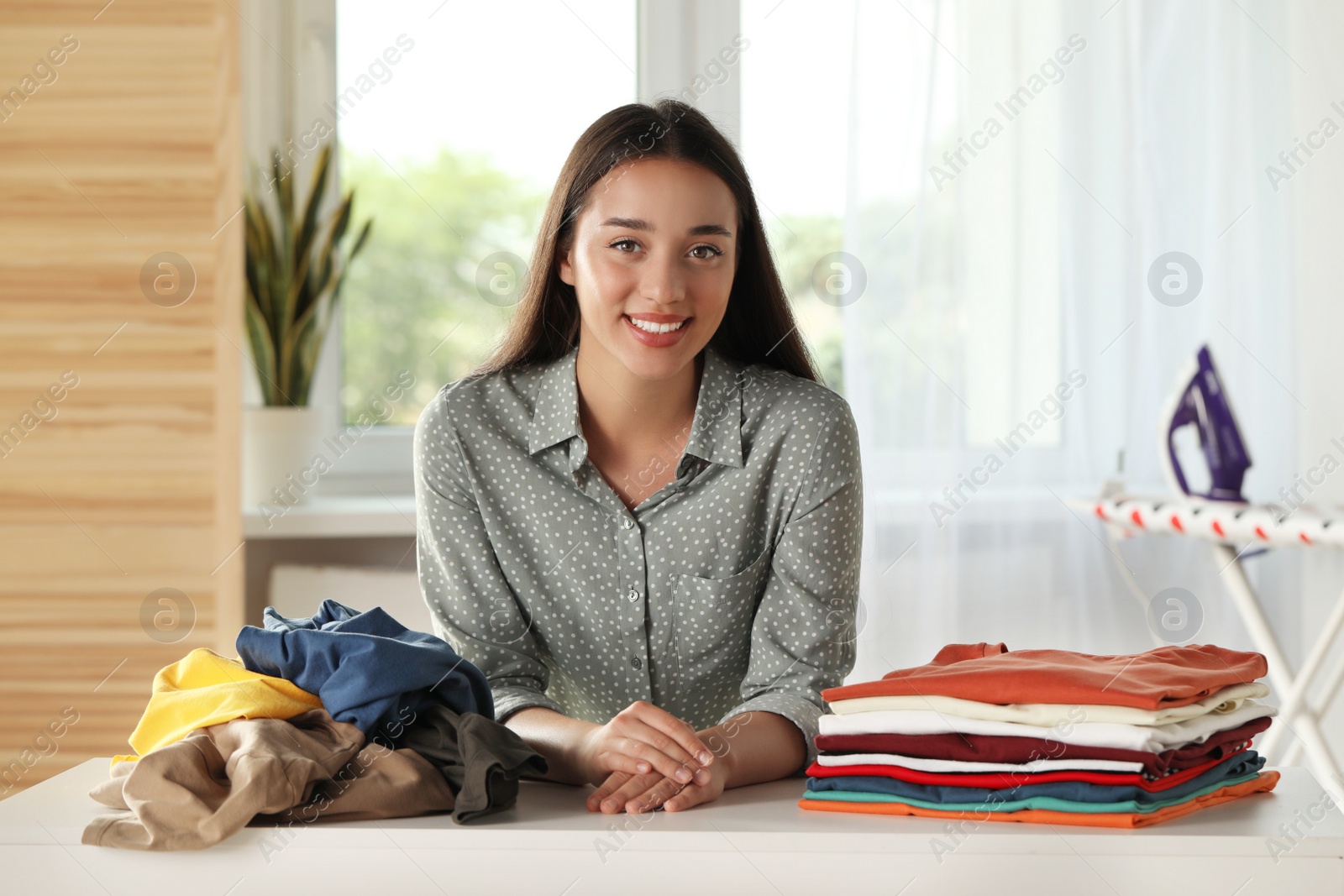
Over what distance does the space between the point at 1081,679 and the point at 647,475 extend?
742 mm

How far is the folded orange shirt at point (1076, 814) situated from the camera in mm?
978

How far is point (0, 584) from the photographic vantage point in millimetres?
2398

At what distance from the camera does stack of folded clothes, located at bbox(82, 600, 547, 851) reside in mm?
979

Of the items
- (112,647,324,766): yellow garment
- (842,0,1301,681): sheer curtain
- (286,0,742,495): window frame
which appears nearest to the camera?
(112,647,324,766): yellow garment

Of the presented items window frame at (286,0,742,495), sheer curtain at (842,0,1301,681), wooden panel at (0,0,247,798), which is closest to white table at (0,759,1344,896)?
wooden panel at (0,0,247,798)

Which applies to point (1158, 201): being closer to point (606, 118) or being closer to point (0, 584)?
point (606, 118)

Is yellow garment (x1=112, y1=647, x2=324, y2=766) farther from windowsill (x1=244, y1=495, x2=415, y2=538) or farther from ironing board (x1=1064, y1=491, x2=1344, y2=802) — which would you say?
ironing board (x1=1064, y1=491, x2=1344, y2=802)

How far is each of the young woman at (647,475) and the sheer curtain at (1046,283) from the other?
4.14ft

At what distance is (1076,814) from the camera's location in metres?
0.99

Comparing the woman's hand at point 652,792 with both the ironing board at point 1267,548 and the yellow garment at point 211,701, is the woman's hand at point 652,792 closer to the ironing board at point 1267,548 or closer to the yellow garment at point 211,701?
the yellow garment at point 211,701

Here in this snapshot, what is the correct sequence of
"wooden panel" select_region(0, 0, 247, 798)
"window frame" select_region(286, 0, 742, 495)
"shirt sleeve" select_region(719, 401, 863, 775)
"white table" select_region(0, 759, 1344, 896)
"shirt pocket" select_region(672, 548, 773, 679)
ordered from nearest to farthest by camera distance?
"white table" select_region(0, 759, 1344, 896), "shirt sleeve" select_region(719, 401, 863, 775), "shirt pocket" select_region(672, 548, 773, 679), "wooden panel" select_region(0, 0, 247, 798), "window frame" select_region(286, 0, 742, 495)

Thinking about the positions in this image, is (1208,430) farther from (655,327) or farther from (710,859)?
(710,859)

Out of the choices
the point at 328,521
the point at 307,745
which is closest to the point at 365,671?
the point at 307,745

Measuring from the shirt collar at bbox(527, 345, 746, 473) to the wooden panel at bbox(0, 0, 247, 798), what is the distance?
1.05m
